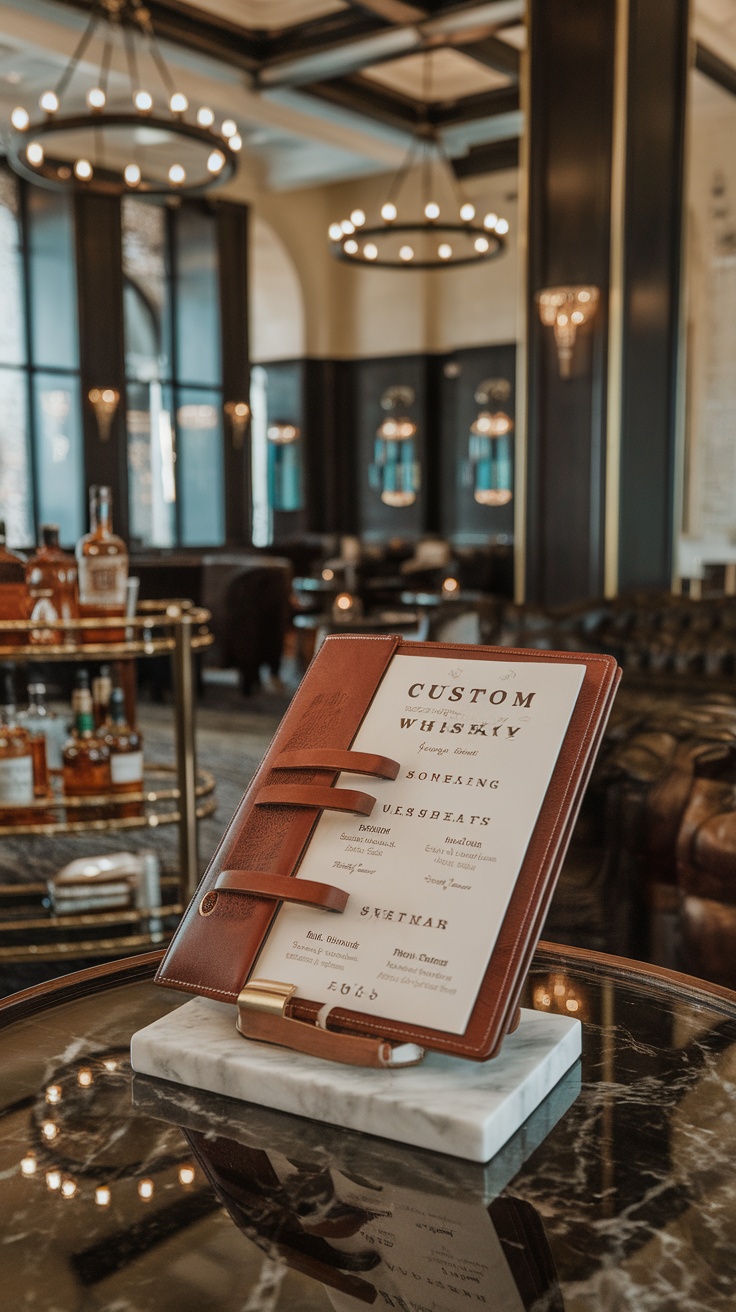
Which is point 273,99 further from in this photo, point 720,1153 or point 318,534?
point 720,1153

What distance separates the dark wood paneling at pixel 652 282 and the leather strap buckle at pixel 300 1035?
609 centimetres

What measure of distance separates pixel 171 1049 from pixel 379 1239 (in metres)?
0.22

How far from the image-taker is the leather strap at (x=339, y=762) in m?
0.83

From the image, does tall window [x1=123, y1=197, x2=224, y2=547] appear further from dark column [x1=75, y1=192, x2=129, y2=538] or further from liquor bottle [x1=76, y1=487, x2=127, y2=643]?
liquor bottle [x1=76, y1=487, x2=127, y2=643]

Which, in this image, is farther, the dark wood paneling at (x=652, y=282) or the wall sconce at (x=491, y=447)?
the wall sconce at (x=491, y=447)

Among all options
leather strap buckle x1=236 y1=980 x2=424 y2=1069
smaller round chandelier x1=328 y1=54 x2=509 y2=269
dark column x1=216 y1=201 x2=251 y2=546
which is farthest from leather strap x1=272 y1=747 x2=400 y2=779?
dark column x1=216 y1=201 x2=251 y2=546

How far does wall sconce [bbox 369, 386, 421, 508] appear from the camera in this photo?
1438cm

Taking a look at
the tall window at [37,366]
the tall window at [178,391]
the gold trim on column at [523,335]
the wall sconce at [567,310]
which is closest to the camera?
the wall sconce at [567,310]

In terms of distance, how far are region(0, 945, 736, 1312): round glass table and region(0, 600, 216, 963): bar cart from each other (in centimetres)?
175

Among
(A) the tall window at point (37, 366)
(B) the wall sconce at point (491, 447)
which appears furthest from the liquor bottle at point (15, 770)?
(B) the wall sconce at point (491, 447)

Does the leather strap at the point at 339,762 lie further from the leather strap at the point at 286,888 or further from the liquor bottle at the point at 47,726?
the liquor bottle at the point at 47,726

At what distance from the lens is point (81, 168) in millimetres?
6910

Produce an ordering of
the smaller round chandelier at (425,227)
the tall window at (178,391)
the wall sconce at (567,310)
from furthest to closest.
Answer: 1. the tall window at (178,391)
2. the smaller round chandelier at (425,227)
3. the wall sconce at (567,310)

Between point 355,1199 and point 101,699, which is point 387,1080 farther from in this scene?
point 101,699
